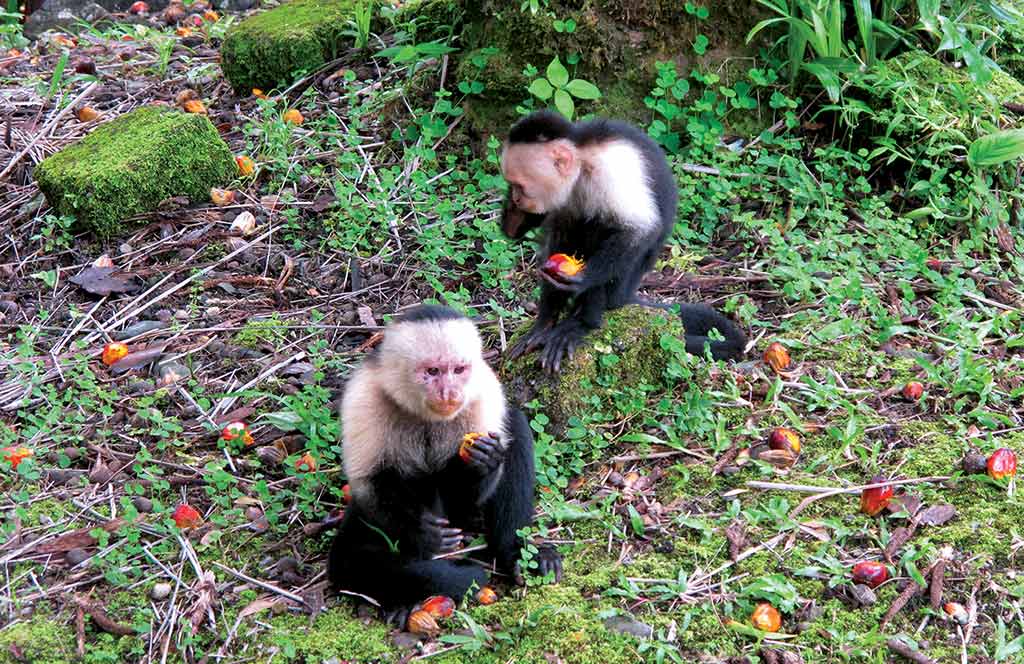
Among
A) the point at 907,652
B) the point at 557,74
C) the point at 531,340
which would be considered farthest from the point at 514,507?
the point at 557,74

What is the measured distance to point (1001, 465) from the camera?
3.60m

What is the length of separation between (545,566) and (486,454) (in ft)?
1.34

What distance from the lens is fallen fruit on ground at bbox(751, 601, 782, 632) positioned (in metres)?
3.06

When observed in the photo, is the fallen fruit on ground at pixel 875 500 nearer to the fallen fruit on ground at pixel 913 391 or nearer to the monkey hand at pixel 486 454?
the fallen fruit on ground at pixel 913 391

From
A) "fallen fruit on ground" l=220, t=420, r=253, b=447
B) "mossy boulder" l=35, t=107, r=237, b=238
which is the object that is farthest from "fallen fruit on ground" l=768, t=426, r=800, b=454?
"mossy boulder" l=35, t=107, r=237, b=238

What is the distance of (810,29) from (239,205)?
281 cm

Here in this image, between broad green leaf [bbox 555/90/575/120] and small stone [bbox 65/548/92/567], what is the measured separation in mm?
2871

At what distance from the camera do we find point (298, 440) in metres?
4.01

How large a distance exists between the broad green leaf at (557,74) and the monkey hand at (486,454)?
2442 millimetres

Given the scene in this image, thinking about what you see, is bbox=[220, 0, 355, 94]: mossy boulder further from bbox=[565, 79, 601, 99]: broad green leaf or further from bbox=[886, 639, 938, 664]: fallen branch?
bbox=[886, 639, 938, 664]: fallen branch

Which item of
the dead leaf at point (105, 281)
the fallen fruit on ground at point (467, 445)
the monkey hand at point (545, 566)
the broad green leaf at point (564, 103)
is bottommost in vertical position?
the dead leaf at point (105, 281)

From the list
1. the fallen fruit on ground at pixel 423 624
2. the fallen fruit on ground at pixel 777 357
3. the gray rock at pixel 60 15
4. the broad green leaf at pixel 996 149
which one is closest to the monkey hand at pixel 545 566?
the fallen fruit on ground at pixel 423 624

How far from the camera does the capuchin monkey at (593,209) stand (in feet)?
13.6

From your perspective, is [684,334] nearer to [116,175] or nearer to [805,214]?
[805,214]
